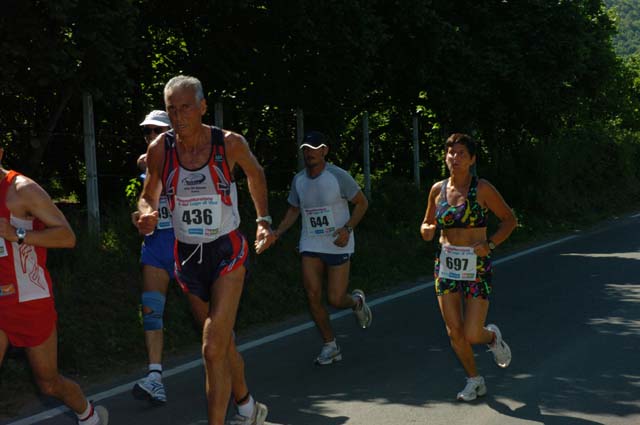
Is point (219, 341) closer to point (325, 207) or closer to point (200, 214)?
point (200, 214)

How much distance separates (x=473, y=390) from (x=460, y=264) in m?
0.84

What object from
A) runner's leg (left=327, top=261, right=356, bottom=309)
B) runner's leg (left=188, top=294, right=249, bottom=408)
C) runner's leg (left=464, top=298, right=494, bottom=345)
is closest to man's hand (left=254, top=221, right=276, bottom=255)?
runner's leg (left=188, top=294, right=249, bottom=408)

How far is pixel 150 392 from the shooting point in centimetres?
632

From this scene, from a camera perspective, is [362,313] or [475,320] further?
[362,313]

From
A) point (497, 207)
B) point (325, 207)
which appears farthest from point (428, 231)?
point (325, 207)

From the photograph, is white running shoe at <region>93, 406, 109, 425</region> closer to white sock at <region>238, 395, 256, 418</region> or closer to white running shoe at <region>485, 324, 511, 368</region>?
white sock at <region>238, 395, 256, 418</region>

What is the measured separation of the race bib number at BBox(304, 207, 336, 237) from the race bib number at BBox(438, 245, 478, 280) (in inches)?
62.1

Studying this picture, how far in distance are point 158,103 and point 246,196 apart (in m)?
1.80

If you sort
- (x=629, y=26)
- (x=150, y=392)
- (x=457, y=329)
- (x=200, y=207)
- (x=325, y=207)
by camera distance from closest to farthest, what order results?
1. (x=200, y=207)
2. (x=150, y=392)
3. (x=457, y=329)
4. (x=325, y=207)
5. (x=629, y=26)

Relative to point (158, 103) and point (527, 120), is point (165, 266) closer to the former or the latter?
point (158, 103)

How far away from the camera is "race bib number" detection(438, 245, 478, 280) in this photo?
650cm

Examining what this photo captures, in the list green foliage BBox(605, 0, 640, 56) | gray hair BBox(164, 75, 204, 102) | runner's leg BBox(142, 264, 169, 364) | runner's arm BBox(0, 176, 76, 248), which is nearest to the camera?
runner's arm BBox(0, 176, 76, 248)

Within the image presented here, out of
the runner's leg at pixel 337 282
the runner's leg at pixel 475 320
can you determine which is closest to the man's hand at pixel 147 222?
the runner's leg at pixel 475 320

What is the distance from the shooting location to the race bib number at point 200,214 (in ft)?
17.3
